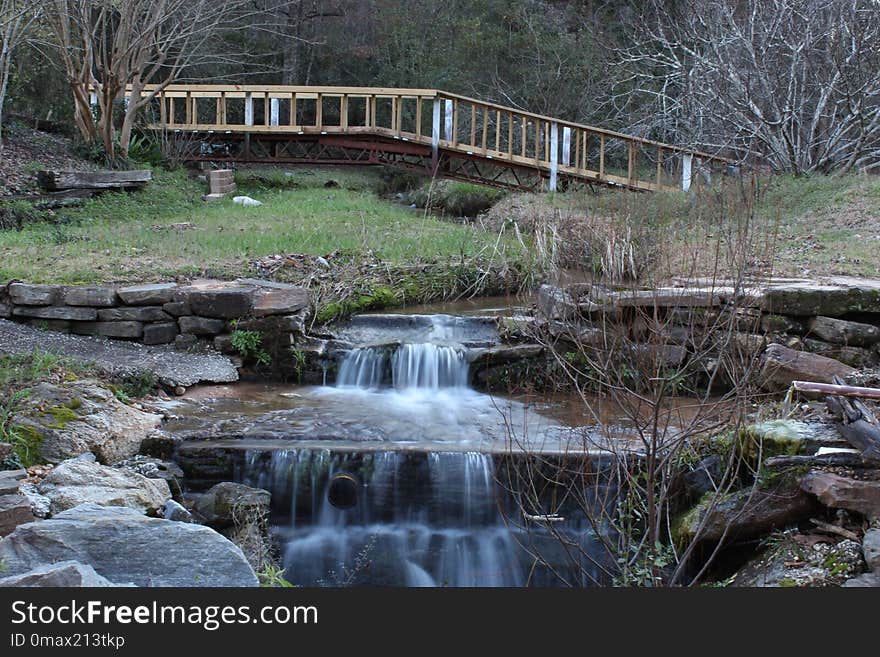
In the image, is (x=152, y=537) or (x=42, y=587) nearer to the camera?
(x=42, y=587)

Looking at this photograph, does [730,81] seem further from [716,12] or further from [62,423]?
[62,423]

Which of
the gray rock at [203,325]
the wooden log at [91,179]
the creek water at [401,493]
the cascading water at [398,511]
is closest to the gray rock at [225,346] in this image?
the gray rock at [203,325]

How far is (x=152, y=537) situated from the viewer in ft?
14.5

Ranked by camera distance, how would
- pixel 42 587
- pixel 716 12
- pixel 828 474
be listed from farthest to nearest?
pixel 716 12 < pixel 828 474 < pixel 42 587

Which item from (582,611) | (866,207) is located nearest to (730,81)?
(866,207)

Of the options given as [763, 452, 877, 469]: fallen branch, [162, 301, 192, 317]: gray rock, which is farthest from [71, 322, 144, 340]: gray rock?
[763, 452, 877, 469]: fallen branch

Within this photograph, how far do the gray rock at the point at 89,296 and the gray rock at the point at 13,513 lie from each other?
4421mm

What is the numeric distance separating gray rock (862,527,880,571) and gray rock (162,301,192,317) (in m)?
6.40

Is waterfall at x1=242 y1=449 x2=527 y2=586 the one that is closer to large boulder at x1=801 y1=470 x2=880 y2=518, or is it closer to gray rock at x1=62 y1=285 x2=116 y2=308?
large boulder at x1=801 y1=470 x2=880 y2=518

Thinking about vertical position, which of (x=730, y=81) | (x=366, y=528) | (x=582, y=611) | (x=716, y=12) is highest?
(x=716, y=12)

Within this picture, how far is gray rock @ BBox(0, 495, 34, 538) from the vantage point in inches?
186

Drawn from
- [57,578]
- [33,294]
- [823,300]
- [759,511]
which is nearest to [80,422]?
[33,294]

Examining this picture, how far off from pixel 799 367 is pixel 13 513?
5.71 metres

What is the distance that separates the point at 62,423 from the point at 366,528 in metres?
2.27
